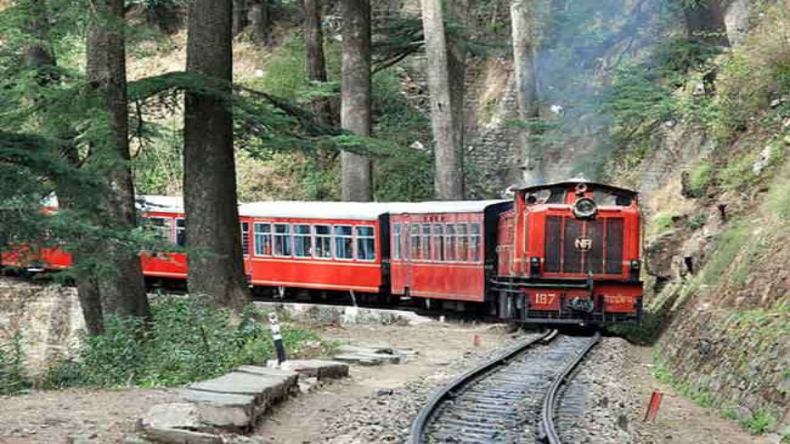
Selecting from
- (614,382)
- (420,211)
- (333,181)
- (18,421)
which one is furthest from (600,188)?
(333,181)

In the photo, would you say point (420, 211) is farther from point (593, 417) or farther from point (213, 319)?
point (593, 417)

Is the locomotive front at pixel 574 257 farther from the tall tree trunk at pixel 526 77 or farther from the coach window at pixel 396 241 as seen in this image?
the tall tree trunk at pixel 526 77

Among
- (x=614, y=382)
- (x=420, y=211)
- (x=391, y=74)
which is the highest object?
(x=391, y=74)

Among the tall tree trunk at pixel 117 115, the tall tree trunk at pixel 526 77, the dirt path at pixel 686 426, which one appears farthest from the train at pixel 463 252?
the dirt path at pixel 686 426

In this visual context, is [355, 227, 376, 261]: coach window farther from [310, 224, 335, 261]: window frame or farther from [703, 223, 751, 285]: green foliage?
[703, 223, 751, 285]: green foliage

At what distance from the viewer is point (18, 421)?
9.29 m

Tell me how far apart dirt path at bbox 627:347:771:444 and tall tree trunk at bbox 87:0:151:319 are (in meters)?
6.80

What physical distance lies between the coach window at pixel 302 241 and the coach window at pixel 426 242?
3707 mm

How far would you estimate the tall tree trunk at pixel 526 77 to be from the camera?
29344 millimetres

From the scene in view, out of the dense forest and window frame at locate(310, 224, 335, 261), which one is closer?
the dense forest

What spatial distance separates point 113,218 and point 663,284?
14.8m

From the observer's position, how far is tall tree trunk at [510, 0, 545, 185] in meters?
29.3

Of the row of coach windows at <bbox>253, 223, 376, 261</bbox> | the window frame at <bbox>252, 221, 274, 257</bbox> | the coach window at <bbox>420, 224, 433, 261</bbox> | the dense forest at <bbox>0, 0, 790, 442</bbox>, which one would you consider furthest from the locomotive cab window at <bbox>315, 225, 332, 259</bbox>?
the coach window at <bbox>420, 224, 433, 261</bbox>

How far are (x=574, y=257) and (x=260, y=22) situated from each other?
26.4 meters
